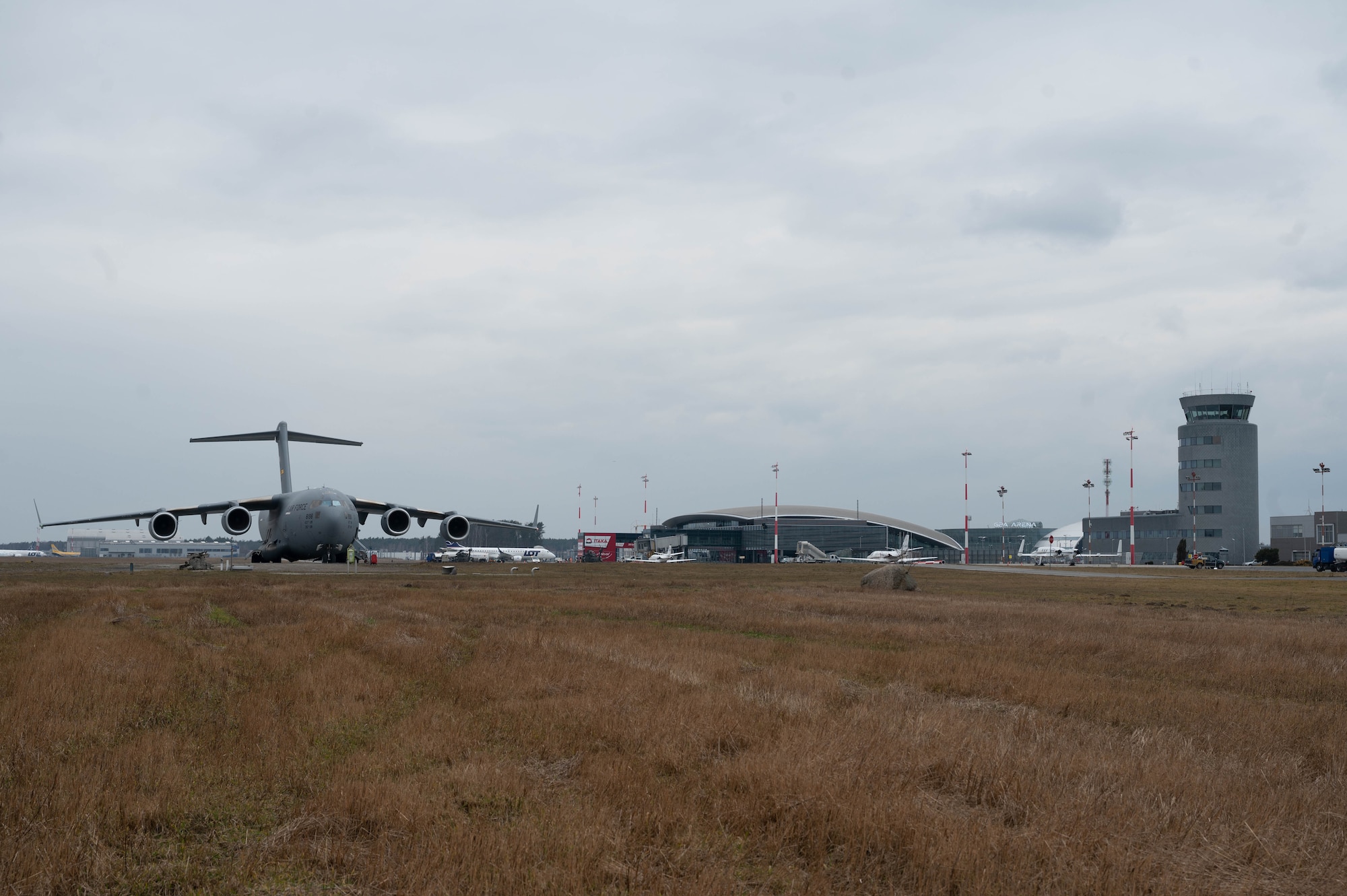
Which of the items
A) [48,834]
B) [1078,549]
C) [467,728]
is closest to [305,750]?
[467,728]

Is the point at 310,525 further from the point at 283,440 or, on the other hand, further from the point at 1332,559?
the point at 1332,559

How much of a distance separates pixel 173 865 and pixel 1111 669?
15.4 metres

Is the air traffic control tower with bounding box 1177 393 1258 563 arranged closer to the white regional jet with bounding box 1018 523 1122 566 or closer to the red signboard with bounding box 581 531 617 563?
the white regional jet with bounding box 1018 523 1122 566

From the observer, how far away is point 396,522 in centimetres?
5528

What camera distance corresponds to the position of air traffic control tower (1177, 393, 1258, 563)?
465ft

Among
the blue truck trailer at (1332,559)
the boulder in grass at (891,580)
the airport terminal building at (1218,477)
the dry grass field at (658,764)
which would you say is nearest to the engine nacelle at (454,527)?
the boulder in grass at (891,580)

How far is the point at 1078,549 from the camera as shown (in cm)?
18125

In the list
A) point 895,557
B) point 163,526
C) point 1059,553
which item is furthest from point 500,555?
point 1059,553

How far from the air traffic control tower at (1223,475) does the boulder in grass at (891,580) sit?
117290mm

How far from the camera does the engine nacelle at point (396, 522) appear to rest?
5484 cm

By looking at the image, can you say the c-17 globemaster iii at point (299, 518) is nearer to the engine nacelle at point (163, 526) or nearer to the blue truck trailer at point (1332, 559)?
the engine nacelle at point (163, 526)

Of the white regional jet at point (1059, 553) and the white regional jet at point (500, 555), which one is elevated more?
the white regional jet at point (500, 555)

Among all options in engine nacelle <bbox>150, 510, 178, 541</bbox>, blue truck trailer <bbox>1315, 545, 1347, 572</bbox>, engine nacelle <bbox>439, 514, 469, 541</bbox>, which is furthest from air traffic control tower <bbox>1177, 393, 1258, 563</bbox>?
engine nacelle <bbox>150, 510, 178, 541</bbox>

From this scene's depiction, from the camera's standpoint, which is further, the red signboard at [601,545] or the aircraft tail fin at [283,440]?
the red signboard at [601,545]
